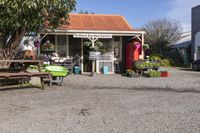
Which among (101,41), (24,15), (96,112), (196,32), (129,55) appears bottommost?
(96,112)

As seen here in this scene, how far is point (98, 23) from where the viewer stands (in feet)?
74.6

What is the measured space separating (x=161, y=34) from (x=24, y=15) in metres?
36.7

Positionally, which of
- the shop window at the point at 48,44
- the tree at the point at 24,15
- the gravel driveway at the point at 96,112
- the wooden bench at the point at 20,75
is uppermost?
the tree at the point at 24,15

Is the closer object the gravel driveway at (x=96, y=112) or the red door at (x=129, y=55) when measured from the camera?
the gravel driveway at (x=96, y=112)

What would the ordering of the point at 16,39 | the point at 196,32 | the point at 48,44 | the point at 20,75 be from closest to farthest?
the point at 20,75 < the point at 16,39 < the point at 48,44 < the point at 196,32

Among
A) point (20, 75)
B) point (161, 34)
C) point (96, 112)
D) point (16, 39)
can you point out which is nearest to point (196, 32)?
point (161, 34)

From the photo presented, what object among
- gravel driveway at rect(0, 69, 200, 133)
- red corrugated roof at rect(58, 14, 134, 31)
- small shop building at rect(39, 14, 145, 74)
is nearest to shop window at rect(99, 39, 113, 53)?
small shop building at rect(39, 14, 145, 74)

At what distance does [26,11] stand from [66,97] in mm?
3305

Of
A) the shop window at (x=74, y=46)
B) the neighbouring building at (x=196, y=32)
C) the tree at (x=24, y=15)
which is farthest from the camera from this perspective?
the neighbouring building at (x=196, y=32)

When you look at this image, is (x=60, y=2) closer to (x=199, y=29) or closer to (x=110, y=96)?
(x=110, y=96)

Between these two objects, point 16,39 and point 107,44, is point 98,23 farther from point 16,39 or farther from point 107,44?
point 16,39

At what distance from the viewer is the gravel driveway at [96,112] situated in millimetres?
7012

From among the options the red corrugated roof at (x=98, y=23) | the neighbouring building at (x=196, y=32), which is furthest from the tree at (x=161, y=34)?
the red corrugated roof at (x=98, y=23)

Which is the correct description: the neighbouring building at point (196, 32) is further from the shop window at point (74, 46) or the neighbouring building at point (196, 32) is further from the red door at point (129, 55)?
the shop window at point (74, 46)
